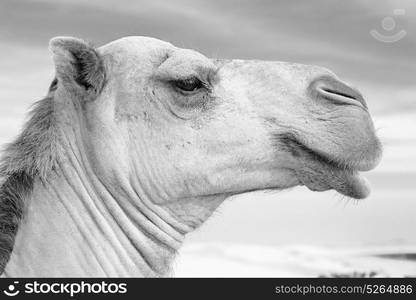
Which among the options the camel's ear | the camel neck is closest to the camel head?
the camel's ear

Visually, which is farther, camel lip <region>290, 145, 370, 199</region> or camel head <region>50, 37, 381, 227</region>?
camel lip <region>290, 145, 370, 199</region>

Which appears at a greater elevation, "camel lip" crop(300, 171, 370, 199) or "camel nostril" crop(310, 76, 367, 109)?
"camel nostril" crop(310, 76, 367, 109)

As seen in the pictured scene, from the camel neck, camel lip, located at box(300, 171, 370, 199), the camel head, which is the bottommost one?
the camel neck

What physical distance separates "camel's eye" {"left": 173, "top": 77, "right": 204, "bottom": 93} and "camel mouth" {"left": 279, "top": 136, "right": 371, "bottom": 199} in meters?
0.75

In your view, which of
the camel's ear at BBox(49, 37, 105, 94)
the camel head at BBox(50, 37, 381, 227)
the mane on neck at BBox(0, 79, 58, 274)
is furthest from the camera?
the camel head at BBox(50, 37, 381, 227)

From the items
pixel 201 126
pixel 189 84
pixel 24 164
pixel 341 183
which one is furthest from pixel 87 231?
pixel 341 183

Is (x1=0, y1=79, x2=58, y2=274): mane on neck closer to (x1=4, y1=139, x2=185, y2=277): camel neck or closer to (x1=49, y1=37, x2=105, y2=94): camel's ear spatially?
(x1=4, y1=139, x2=185, y2=277): camel neck

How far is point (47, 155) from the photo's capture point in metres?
5.39

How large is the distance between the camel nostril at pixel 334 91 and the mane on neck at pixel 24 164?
2.01 m

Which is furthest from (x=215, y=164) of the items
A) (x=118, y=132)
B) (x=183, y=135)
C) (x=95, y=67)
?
(x=95, y=67)

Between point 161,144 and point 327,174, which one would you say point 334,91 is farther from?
point 161,144

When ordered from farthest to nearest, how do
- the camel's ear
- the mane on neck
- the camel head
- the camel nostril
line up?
1. the camel nostril
2. the camel head
3. the camel's ear
4. the mane on neck

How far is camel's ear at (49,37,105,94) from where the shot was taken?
5.40 m

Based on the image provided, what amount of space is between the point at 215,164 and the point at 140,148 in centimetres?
58
